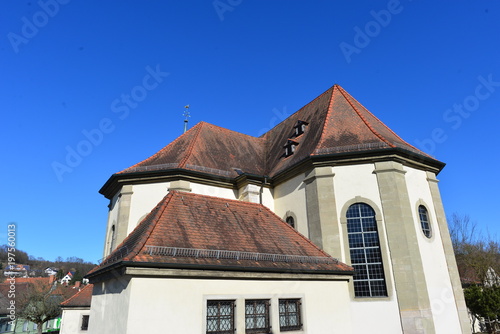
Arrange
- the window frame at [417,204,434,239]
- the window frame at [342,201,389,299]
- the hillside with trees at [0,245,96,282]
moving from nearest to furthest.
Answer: the window frame at [342,201,389,299] < the window frame at [417,204,434,239] < the hillside with trees at [0,245,96,282]

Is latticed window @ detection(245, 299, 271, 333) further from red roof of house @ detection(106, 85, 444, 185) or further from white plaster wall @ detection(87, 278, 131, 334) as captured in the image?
red roof of house @ detection(106, 85, 444, 185)

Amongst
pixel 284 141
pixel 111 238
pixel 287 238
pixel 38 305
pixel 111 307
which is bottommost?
pixel 111 307

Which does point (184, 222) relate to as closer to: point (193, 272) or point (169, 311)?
point (193, 272)

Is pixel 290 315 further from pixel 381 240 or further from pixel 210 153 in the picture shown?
pixel 210 153

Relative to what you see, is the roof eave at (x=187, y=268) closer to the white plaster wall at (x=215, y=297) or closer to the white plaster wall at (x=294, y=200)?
the white plaster wall at (x=215, y=297)

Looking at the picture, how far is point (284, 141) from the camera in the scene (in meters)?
19.3

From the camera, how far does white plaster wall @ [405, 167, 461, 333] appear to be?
11625 millimetres

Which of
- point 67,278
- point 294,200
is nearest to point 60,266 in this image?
point 67,278

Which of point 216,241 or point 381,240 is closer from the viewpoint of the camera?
A: point 216,241

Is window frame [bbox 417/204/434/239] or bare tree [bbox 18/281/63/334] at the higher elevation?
window frame [bbox 417/204/434/239]

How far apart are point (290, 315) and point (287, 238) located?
90.2 inches

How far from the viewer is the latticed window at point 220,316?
24.7ft

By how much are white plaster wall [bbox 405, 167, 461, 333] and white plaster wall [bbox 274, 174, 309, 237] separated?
4.31 metres

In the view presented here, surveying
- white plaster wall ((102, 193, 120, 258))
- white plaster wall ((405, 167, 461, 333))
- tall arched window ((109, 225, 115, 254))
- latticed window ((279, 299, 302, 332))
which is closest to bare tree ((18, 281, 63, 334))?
white plaster wall ((102, 193, 120, 258))
